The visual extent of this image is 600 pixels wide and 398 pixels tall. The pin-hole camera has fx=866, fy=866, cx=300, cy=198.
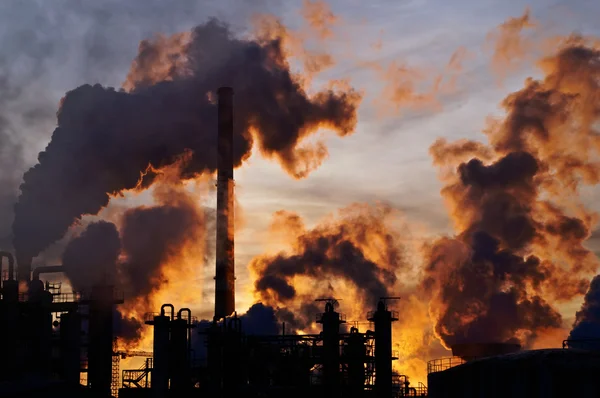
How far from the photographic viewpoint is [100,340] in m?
68.3

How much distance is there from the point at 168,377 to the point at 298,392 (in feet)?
33.7

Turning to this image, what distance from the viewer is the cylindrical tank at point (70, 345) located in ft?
212

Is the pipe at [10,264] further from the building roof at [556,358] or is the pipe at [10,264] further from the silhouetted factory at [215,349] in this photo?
the building roof at [556,358]

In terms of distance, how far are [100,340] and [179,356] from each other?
939cm

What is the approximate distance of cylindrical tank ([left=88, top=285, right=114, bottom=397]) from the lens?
222 feet

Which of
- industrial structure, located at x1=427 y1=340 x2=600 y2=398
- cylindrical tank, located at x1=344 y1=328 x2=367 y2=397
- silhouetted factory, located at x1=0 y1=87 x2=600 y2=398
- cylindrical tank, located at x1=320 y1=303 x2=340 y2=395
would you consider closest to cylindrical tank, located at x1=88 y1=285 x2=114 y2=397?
silhouetted factory, located at x1=0 y1=87 x2=600 y2=398

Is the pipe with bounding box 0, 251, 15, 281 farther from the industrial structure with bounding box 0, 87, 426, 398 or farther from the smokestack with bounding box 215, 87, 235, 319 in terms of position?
the smokestack with bounding box 215, 87, 235, 319

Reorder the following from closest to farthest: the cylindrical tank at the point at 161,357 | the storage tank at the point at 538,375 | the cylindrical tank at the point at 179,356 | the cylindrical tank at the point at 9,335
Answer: the storage tank at the point at 538,375, the cylindrical tank at the point at 161,357, the cylindrical tank at the point at 9,335, the cylindrical tank at the point at 179,356

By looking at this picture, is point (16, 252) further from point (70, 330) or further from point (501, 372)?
point (501, 372)

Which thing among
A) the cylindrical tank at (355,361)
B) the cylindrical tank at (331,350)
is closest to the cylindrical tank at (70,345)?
the cylindrical tank at (331,350)

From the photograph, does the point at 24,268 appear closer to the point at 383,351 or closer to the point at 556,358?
the point at 383,351

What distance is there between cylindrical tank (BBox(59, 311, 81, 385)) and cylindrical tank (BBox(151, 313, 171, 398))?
803 centimetres

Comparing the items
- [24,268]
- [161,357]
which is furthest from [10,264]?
[161,357]

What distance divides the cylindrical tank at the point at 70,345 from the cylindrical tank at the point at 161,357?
803 cm
